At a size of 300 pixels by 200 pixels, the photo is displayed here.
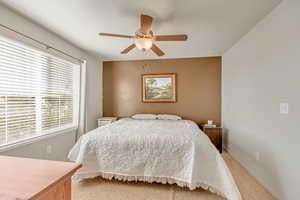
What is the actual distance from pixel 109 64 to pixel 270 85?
3.71m

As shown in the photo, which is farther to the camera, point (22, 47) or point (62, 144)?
point (62, 144)

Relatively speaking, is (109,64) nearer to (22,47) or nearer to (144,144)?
(22,47)

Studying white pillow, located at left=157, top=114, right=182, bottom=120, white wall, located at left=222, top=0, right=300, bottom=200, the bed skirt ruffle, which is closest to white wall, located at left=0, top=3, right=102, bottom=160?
the bed skirt ruffle

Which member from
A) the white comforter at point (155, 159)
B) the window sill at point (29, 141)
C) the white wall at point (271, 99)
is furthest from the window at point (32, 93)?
the white wall at point (271, 99)

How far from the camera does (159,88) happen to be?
3.89 m

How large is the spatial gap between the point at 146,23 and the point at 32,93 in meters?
2.05

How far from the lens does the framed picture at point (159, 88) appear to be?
3.83 meters

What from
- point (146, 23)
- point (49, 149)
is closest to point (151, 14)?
point (146, 23)

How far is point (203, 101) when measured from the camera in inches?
147

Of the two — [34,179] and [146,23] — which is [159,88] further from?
[34,179]

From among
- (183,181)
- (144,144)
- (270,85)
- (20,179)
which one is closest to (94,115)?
(144,144)

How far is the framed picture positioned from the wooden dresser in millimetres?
3178

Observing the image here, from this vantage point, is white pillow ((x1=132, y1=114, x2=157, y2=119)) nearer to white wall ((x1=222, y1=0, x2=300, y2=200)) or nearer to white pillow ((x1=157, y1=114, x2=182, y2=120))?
white pillow ((x1=157, y1=114, x2=182, y2=120))

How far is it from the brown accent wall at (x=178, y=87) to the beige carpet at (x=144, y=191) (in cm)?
196
